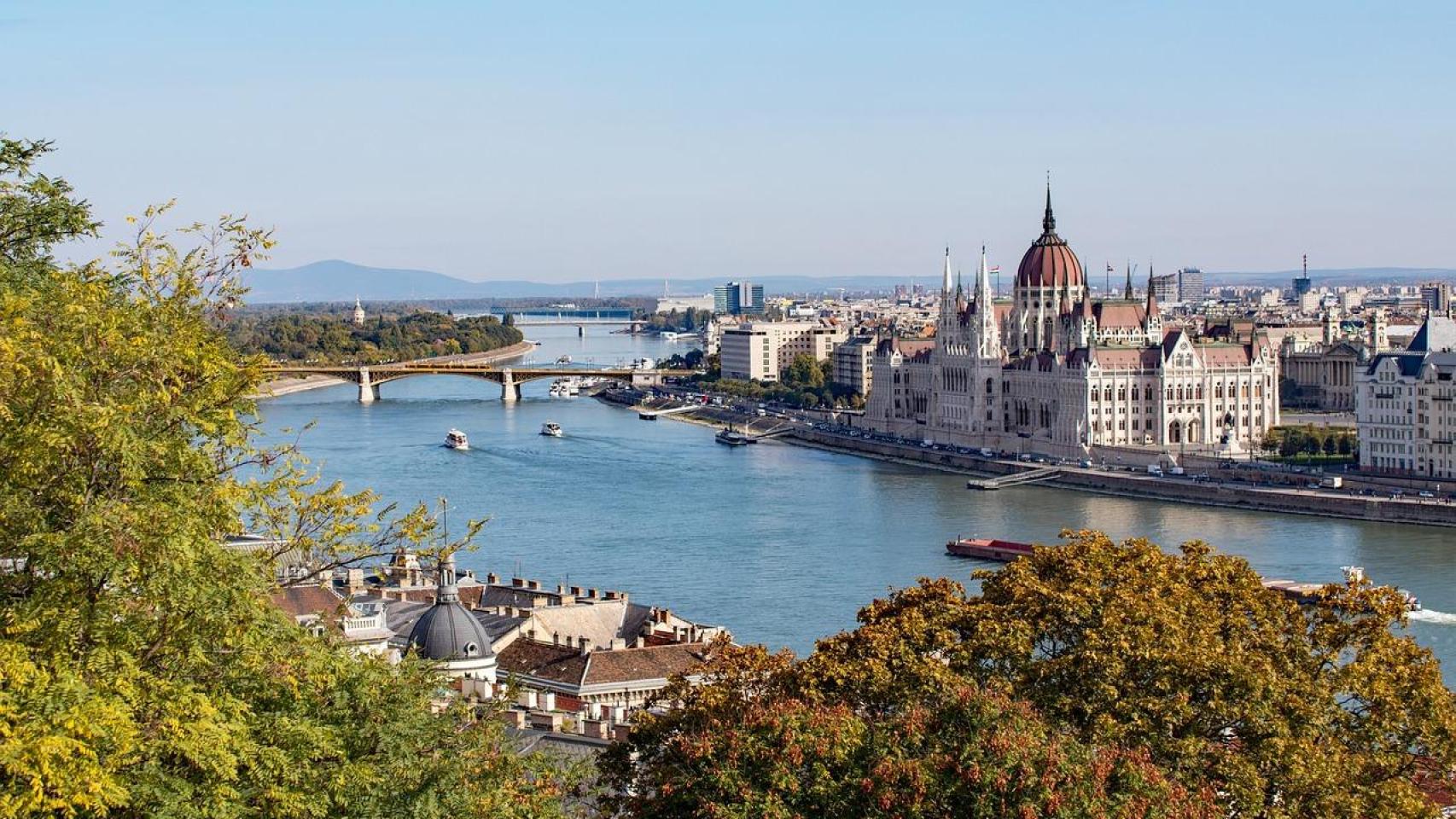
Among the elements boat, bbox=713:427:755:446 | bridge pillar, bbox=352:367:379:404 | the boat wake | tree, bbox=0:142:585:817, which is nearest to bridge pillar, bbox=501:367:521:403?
bridge pillar, bbox=352:367:379:404

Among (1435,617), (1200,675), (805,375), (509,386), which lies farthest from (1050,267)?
(1200,675)

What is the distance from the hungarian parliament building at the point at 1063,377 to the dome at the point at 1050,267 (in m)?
0.05

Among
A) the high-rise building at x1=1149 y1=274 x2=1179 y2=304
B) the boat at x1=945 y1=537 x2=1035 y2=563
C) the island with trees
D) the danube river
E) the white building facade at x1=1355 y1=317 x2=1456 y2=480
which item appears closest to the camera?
the danube river

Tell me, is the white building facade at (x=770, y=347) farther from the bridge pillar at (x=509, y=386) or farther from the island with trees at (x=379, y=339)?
the island with trees at (x=379, y=339)

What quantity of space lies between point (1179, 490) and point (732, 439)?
761 inches

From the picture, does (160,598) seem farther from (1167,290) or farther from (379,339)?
(1167,290)

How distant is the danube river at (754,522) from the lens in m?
28.9

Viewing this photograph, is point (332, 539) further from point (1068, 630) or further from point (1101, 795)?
point (1068, 630)

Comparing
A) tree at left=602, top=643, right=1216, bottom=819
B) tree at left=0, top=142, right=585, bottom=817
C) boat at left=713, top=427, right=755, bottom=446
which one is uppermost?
tree at left=0, top=142, right=585, bottom=817

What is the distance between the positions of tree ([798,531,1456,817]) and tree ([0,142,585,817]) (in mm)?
4444

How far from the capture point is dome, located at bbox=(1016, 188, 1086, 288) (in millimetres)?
65938

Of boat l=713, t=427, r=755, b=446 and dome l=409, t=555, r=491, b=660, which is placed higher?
dome l=409, t=555, r=491, b=660

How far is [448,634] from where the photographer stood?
16.9 metres

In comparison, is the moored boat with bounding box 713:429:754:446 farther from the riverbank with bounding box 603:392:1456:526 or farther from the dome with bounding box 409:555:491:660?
the dome with bounding box 409:555:491:660
